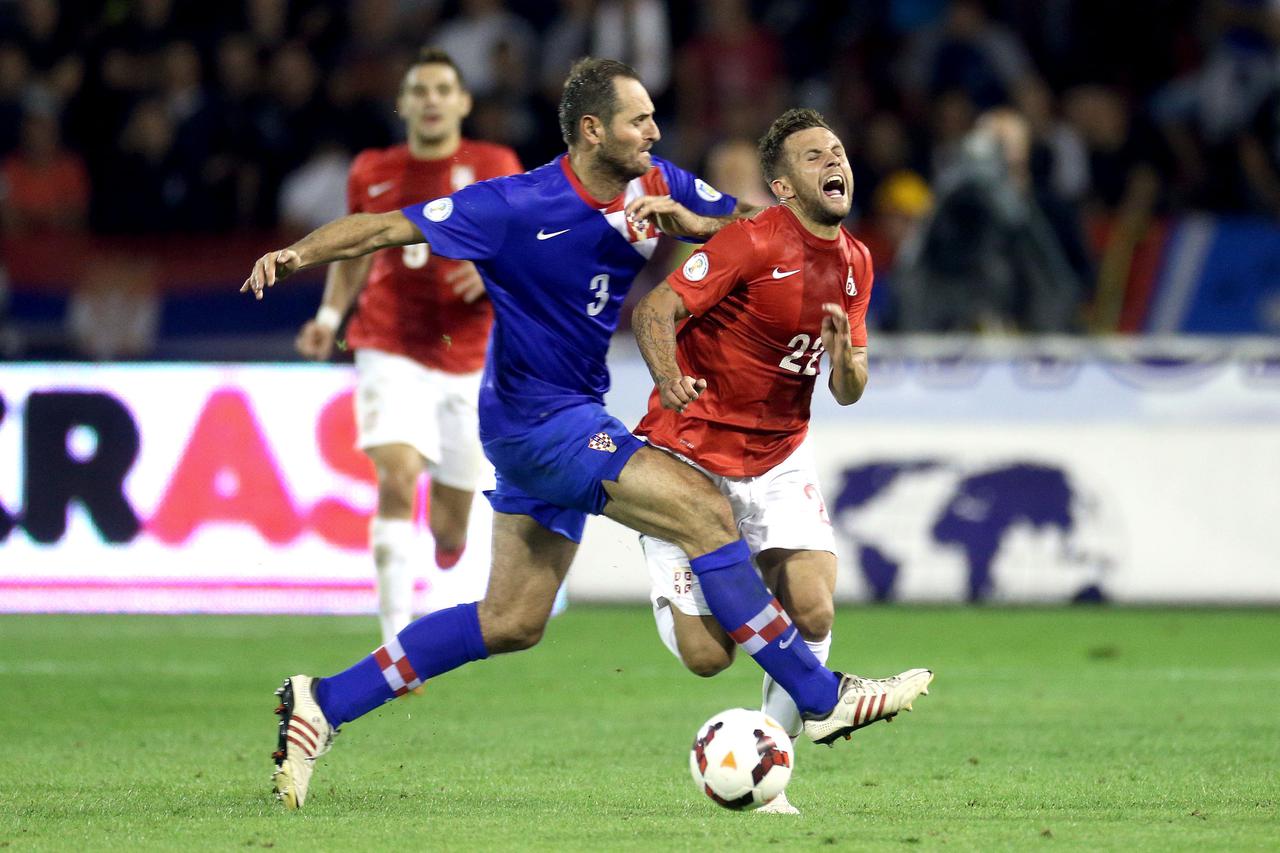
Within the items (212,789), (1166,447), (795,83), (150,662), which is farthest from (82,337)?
(212,789)

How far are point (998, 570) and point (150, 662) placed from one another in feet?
14.2

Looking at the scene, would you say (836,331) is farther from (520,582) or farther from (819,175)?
(520,582)

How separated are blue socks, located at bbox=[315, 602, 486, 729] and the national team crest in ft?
1.92

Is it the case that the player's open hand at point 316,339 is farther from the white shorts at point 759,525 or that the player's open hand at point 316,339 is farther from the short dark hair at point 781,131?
the short dark hair at point 781,131

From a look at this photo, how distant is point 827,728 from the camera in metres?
5.24

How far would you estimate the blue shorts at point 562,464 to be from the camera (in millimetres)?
5453

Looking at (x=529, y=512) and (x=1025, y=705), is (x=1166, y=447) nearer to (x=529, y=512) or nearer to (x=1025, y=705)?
(x=1025, y=705)

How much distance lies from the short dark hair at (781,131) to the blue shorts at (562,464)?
0.80 meters

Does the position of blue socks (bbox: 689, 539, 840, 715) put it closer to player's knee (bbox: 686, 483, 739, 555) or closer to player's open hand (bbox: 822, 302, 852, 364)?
player's knee (bbox: 686, 483, 739, 555)

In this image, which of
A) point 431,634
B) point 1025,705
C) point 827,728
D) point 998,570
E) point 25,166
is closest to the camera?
point 827,728

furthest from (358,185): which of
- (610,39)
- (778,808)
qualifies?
(610,39)

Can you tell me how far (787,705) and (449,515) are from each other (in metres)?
2.78

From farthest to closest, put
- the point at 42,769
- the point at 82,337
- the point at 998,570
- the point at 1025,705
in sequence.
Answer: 1. the point at 82,337
2. the point at 998,570
3. the point at 1025,705
4. the point at 42,769

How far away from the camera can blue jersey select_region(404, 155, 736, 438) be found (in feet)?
18.4
